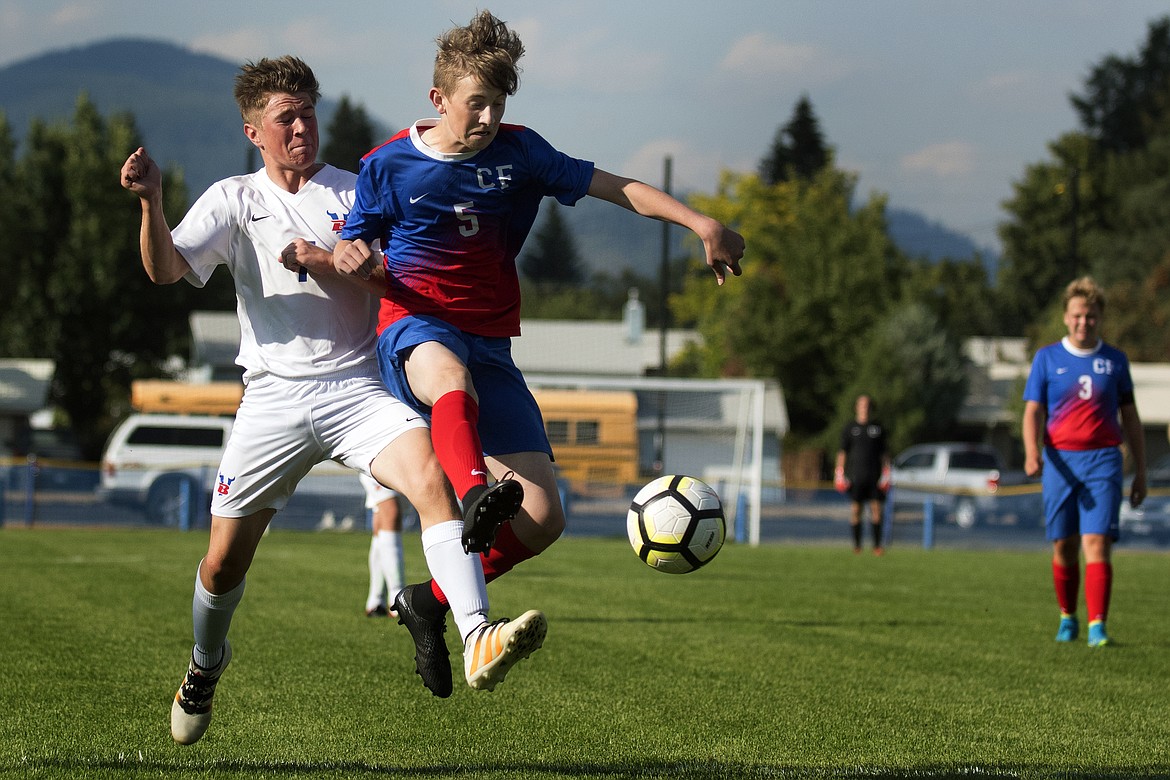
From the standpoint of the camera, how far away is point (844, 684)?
6.40 meters

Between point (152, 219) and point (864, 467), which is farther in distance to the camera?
point (864, 467)

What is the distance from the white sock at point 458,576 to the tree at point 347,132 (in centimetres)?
8428

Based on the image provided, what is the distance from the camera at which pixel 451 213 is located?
Result: 4.39 meters

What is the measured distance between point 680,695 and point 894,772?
1.64 m

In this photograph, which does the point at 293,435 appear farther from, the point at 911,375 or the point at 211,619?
the point at 911,375

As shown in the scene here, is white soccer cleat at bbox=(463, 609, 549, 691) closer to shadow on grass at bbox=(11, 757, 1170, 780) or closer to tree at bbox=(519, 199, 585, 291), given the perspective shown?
shadow on grass at bbox=(11, 757, 1170, 780)

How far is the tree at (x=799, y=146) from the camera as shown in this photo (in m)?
79.3

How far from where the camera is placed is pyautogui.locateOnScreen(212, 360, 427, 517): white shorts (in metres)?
4.44

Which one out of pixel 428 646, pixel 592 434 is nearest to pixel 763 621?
pixel 428 646

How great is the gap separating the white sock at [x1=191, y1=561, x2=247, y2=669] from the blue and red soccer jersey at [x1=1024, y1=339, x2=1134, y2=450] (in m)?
5.61

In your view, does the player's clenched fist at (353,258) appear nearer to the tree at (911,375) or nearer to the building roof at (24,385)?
the building roof at (24,385)

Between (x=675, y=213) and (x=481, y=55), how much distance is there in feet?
2.70

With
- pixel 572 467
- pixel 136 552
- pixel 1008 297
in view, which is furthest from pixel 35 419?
pixel 1008 297

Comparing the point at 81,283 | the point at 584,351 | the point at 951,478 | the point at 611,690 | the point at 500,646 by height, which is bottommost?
the point at 951,478
